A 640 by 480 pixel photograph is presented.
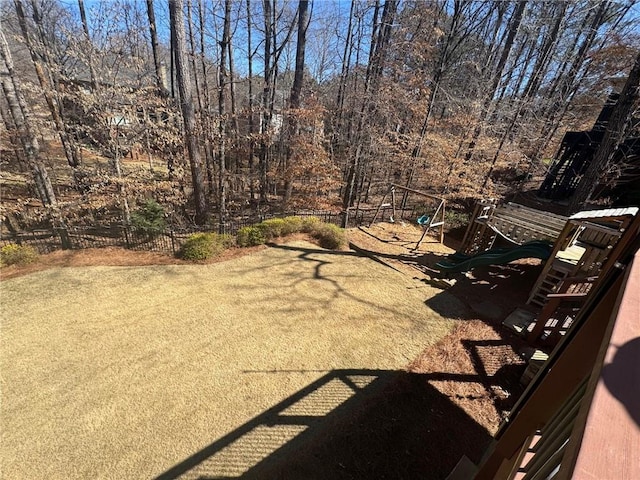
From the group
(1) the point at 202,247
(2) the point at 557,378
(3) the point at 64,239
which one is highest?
(2) the point at 557,378

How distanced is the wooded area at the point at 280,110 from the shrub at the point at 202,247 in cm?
309

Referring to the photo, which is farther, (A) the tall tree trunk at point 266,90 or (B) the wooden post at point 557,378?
(A) the tall tree trunk at point 266,90

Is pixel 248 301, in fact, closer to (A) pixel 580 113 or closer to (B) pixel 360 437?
(B) pixel 360 437

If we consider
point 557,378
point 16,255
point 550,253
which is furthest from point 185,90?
point 550,253

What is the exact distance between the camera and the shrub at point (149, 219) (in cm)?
948

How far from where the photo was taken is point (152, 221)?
9.78 m

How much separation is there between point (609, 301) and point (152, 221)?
1121 cm

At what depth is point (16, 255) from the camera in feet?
24.9

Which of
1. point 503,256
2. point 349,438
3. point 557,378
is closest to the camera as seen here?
point 557,378

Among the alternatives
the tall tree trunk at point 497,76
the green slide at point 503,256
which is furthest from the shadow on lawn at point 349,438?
the tall tree trunk at point 497,76

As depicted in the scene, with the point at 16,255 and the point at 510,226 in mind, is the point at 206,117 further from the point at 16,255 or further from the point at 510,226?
the point at 510,226

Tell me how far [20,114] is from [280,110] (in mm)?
8814

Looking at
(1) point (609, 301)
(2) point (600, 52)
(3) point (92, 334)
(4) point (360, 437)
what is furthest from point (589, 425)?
(2) point (600, 52)

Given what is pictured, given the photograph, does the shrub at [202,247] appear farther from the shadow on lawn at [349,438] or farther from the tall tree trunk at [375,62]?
the tall tree trunk at [375,62]
